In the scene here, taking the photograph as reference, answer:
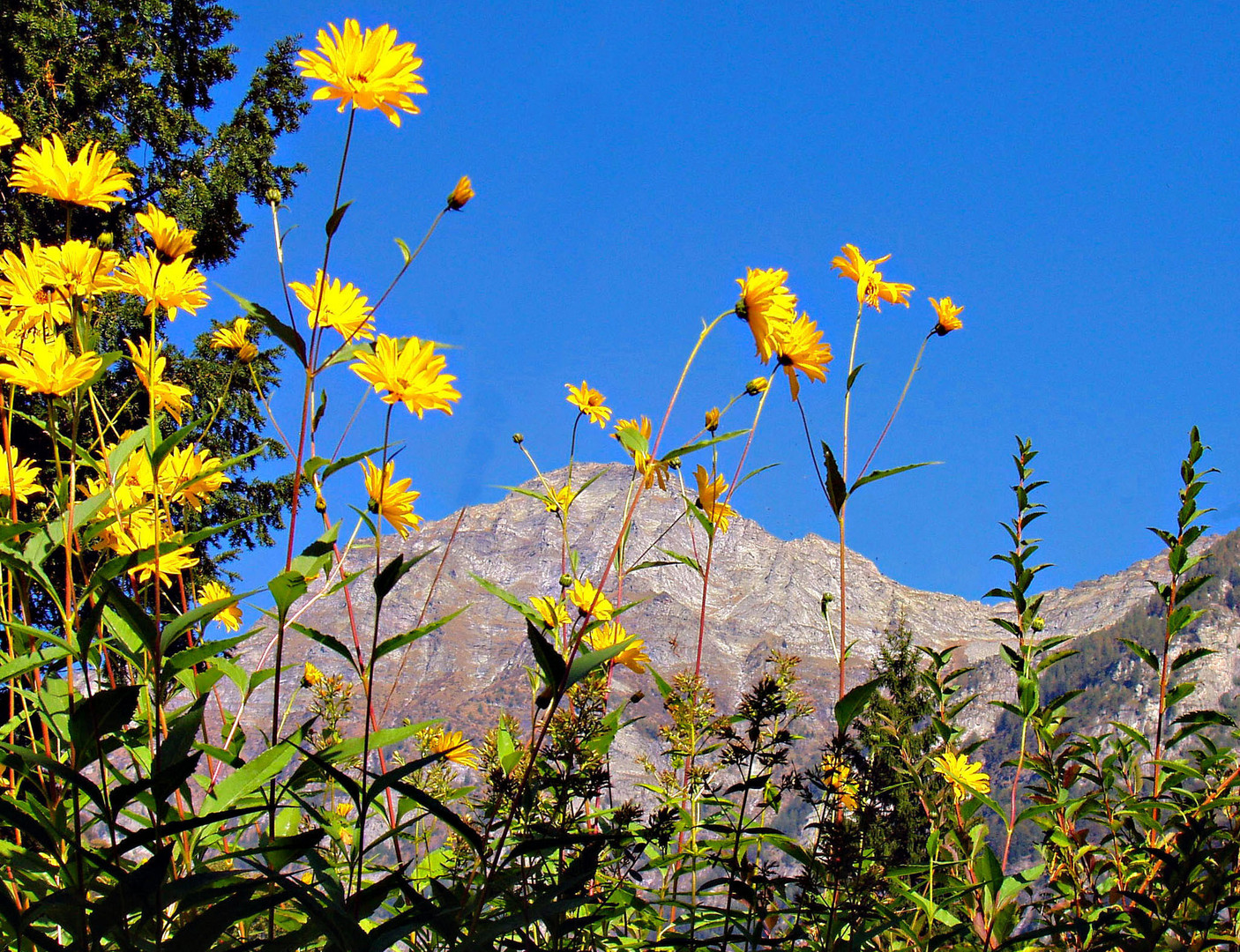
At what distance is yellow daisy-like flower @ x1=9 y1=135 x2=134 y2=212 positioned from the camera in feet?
5.39

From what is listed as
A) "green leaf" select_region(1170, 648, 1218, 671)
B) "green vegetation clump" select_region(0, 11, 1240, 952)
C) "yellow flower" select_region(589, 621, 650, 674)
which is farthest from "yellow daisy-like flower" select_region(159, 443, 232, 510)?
"green leaf" select_region(1170, 648, 1218, 671)

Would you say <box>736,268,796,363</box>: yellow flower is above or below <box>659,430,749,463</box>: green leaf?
above

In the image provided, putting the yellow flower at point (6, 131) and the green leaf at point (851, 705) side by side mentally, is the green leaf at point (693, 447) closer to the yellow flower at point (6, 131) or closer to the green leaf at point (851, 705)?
the green leaf at point (851, 705)

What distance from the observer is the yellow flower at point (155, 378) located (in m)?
1.40

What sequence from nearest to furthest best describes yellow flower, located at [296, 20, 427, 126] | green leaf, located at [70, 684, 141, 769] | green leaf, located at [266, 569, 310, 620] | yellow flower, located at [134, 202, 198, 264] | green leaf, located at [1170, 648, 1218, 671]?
1. green leaf, located at [70, 684, 141, 769]
2. green leaf, located at [266, 569, 310, 620]
3. yellow flower, located at [296, 20, 427, 126]
4. yellow flower, located at [134, 202, 198, 264]
5. green leaf, located at [1170, 648, 1218, 671]

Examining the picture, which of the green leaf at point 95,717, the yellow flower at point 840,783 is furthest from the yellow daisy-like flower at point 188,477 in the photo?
the yellow flower at point 840,783

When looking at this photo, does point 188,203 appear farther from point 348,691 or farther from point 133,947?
point 133,947

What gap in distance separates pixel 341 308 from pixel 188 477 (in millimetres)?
442

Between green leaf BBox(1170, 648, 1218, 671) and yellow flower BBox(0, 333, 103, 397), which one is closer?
yellow flower BBox(0, 333, 103, 397)

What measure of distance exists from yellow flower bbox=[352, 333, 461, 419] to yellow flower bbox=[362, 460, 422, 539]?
5.9 inches

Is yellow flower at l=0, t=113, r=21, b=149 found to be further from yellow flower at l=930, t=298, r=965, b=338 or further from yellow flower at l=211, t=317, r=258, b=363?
yellow flower at l=930, t=298, r=965, b=338

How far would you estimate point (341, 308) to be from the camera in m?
1.51

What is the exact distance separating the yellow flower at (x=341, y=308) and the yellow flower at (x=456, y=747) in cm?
70

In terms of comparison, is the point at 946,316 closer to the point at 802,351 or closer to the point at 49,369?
the point at 802,351
